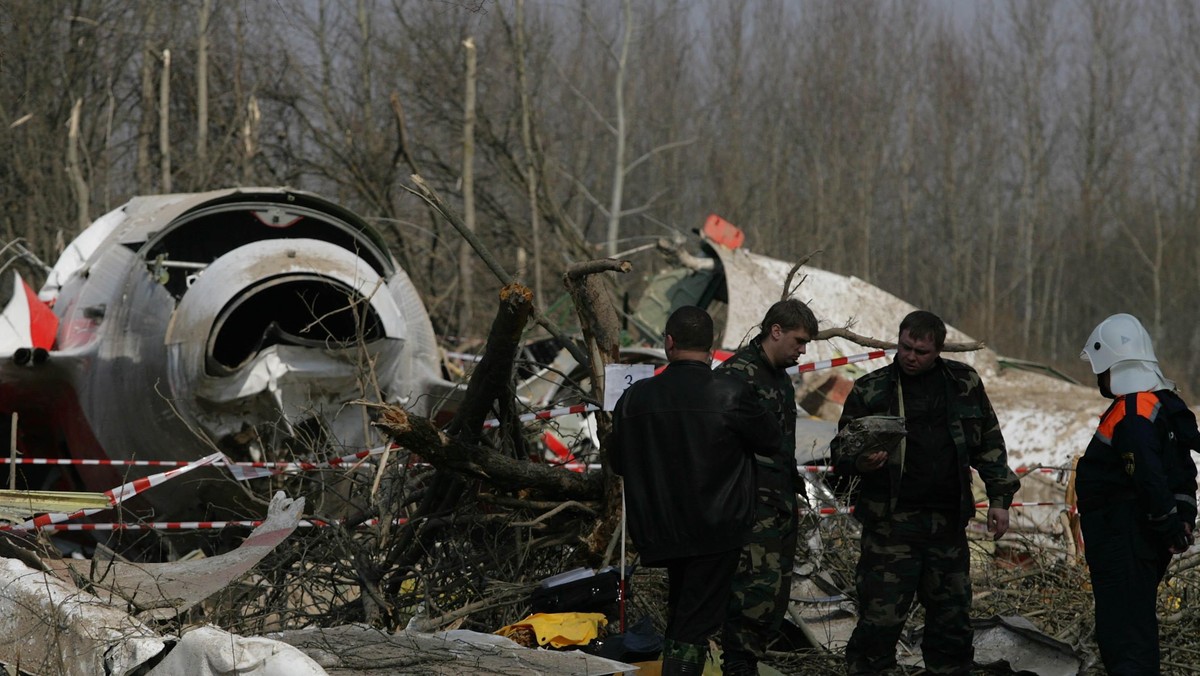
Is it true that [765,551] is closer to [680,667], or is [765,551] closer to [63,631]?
[680,667]

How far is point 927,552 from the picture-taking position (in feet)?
16.5

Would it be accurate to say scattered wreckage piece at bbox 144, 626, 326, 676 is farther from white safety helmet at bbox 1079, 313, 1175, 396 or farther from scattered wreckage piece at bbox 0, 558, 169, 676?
white safety helmet at bbox 1079, 313, 1175, 396

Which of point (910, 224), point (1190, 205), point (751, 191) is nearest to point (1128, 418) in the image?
point (751, 191)

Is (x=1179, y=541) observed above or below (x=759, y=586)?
above

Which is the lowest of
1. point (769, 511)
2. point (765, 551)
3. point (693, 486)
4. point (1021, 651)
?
point (1021, 651)

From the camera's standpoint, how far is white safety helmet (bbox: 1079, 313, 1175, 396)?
496cm

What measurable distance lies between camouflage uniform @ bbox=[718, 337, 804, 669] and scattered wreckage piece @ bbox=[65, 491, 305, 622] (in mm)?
1883

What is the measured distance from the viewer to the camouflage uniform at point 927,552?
496cm

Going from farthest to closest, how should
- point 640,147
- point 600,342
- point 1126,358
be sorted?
1. point 640,147
2. point 600,342
3. point 1126,358

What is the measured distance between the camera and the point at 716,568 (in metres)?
4.39

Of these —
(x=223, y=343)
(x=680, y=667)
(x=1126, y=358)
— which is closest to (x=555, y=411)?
(x=680, y=667)

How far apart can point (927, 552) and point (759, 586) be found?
726mm

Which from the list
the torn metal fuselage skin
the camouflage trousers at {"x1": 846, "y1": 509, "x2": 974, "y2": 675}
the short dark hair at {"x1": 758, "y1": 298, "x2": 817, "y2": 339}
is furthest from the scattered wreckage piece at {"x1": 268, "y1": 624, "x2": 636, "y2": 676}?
the torn metal fuselage skin

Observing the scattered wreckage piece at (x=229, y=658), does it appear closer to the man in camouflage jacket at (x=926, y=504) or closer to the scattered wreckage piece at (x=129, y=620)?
the scattered wreckage piece at (x=129, y=620)
